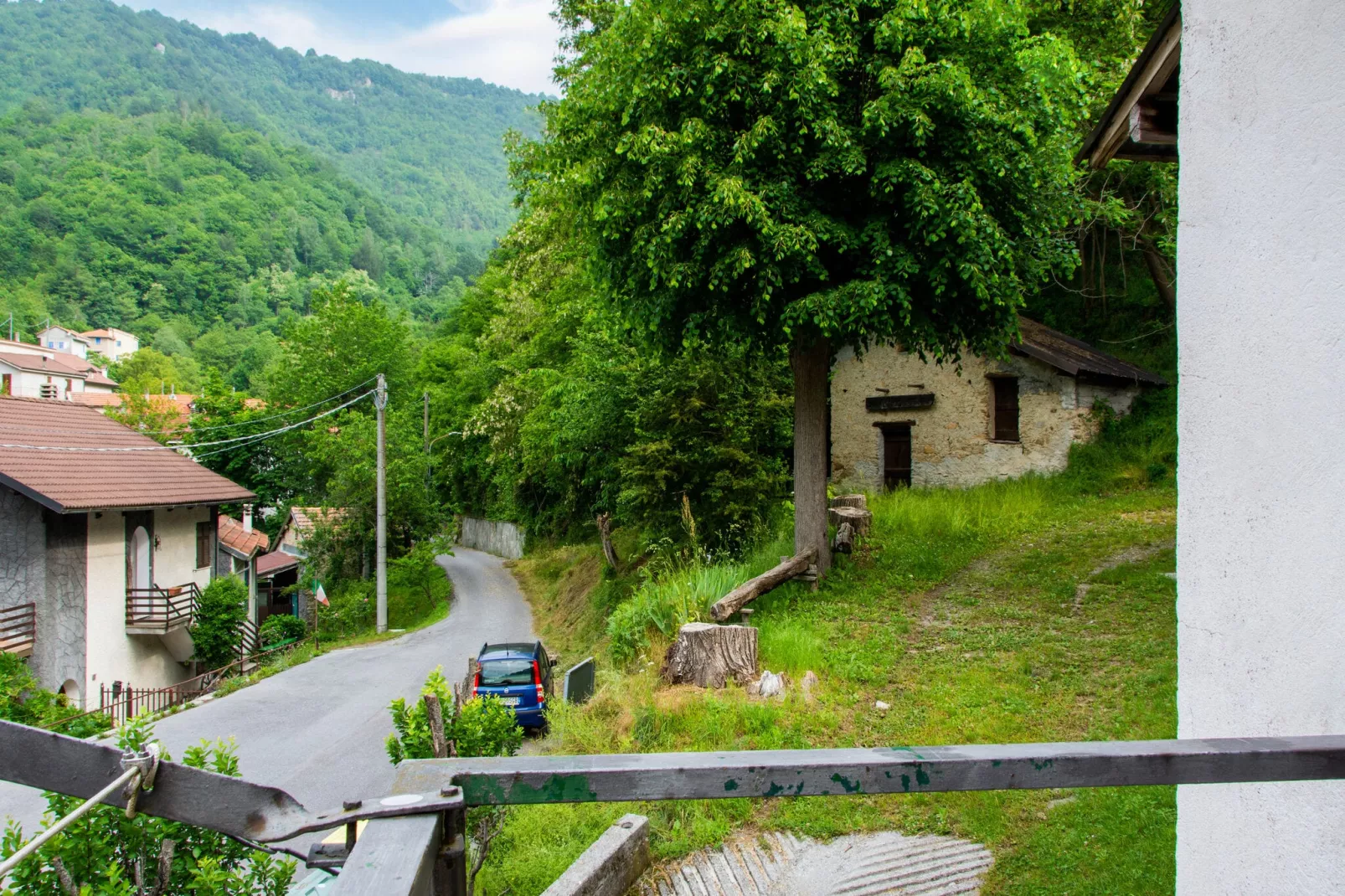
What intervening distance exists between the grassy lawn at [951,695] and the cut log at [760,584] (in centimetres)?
35

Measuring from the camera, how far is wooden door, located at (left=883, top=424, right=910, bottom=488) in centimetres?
2209

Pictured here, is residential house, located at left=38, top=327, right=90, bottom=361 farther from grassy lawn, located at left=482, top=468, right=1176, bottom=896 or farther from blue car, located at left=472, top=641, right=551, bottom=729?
grassy lawn, located at left=482, top=468, right=1176, bottom=896

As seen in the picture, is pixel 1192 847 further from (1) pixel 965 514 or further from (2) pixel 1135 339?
(2) pixel 1135 339

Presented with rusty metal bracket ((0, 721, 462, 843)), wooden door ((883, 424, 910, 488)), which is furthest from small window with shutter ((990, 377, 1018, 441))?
rusty metal bracket ((0, 721, 462, 843))

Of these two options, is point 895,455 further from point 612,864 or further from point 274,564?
point 274,564

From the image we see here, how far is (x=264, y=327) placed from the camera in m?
97.1

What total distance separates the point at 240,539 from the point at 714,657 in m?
28.1

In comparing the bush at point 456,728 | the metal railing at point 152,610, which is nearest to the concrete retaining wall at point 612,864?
the bush at point 456,728

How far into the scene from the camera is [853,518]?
14641 mm

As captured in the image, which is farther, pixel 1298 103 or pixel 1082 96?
pixel 1082 96

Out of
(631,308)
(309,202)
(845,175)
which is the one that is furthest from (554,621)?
(309,202)

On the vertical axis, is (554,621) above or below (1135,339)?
below

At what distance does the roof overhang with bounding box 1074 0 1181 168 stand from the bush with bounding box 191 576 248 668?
24708mm

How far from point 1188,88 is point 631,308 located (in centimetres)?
927
